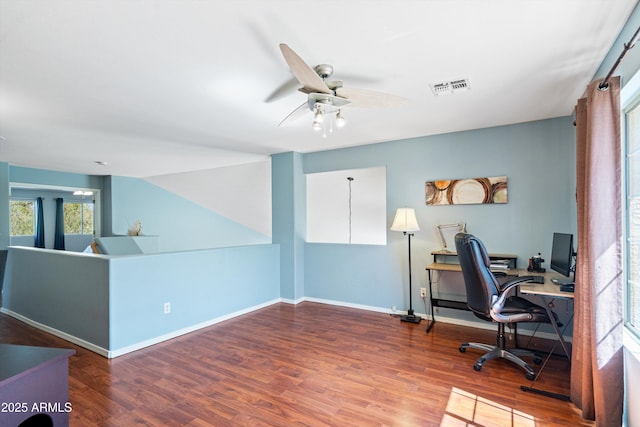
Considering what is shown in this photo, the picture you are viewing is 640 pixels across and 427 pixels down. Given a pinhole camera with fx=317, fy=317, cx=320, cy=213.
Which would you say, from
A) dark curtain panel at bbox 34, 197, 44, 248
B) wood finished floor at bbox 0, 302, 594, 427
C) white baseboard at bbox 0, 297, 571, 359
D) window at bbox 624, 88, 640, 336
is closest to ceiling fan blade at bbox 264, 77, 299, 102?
window at bbox 624, 88, 640, 336

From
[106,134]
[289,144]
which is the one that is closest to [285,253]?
[289,144]

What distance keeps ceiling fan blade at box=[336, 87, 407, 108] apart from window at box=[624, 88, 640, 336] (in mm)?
1469

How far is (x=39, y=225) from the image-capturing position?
8672 millimetres

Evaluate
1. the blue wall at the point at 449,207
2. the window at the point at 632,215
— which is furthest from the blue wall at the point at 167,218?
the window at the point at 632,215

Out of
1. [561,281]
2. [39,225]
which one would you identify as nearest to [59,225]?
[39,225]

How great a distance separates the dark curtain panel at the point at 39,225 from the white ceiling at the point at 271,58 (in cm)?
631

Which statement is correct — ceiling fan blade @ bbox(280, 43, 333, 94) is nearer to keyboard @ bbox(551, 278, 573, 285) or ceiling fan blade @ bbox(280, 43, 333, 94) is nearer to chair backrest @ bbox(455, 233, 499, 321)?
chair backrest @ bbox(455, 233, 499, 321)

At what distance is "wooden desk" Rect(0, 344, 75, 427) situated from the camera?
3.57 feet

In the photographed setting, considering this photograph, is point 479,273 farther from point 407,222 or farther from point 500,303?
point 407,222

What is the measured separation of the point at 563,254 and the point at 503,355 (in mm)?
1046

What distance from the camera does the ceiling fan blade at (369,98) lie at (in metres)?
2.18

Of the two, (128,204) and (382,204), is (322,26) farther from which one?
(128,204)

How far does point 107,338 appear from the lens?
3000 millimetres

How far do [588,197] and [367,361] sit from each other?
2.13 m
